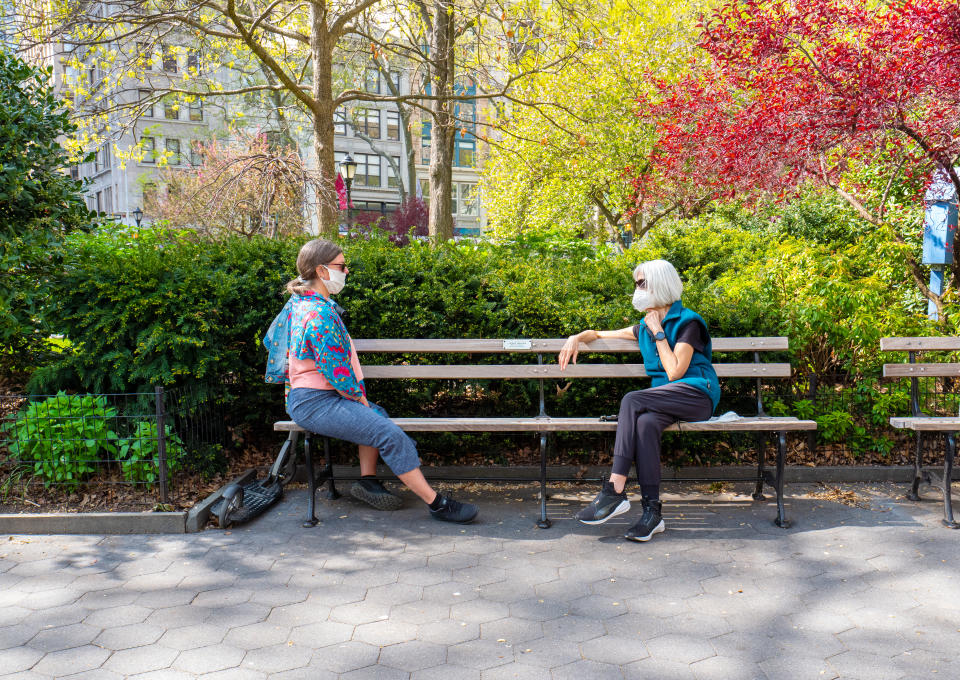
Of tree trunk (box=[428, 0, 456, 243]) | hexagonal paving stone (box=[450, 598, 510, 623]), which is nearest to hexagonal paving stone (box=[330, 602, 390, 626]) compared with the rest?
hexagonal paving stone (box=[450, 598, 510, 623])

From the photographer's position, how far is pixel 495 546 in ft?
13.9

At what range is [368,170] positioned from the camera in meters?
53.9

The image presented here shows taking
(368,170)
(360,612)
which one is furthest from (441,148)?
(368,170)

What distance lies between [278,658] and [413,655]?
0.54 m

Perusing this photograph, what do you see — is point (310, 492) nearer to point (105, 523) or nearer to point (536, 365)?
point (105, 523)

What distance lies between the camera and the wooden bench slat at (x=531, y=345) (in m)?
4.88

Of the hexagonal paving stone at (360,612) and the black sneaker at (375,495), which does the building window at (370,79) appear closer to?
the black sneaker at (375,495)

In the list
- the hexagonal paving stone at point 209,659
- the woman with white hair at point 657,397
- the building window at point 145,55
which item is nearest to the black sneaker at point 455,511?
the woman with white hair at point 657,397

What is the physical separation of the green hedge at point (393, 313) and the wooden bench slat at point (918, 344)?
0.62m

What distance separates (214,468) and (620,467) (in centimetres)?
281

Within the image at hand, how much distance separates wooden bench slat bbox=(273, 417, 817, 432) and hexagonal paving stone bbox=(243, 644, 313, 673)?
1752 mm

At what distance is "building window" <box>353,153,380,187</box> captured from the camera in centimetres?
5350

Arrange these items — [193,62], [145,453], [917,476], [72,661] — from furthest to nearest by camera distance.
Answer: [193,62]
[917,476]
[145,453]
[72,661]

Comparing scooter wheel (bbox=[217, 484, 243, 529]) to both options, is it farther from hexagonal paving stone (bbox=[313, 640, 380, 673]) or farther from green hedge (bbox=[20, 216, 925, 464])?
hexagonal paving stone (bbox=[313, 640, 380, 673])
